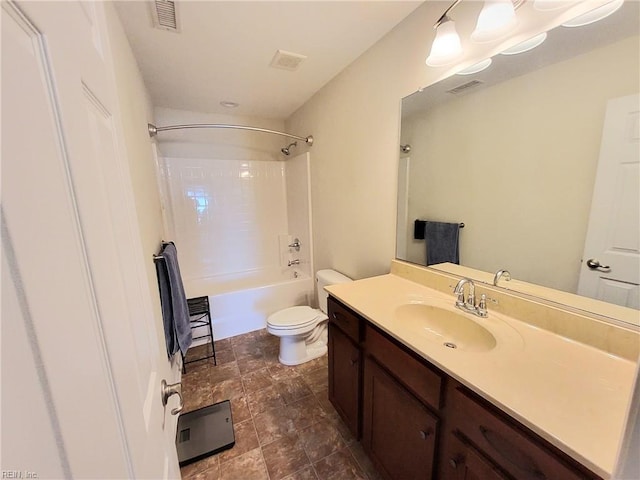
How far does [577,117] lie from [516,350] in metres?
0.87

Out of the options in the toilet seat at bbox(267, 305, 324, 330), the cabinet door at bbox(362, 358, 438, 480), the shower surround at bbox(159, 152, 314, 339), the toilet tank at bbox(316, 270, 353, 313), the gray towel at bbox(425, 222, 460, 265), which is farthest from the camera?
the shower surround at bbox(159, 152, 314, 339)

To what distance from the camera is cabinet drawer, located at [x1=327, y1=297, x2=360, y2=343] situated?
1.30 metres

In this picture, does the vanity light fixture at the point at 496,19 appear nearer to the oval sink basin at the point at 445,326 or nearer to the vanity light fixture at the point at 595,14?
the vanity light fixture at the point at 595,14

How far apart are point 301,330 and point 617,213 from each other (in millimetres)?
1855

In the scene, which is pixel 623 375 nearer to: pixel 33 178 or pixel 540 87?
pixel 540 87

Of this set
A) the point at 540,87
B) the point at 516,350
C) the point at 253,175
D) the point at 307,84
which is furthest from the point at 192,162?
the point at 516,350

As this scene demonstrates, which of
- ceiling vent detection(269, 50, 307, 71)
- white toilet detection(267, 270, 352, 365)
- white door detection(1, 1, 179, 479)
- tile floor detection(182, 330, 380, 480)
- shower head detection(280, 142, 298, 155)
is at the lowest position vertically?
tile floor detection(182, 330, 380, 480)

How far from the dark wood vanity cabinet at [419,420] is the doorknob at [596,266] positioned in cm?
68

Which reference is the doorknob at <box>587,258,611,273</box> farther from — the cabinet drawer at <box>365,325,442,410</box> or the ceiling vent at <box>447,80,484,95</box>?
the ceiling vent at <box>447,80,484,95</box>

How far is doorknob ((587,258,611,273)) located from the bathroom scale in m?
1.92

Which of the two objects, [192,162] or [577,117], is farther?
[192,162]

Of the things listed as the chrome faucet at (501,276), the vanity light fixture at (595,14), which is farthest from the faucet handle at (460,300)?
the vanity light fixture at (595,14)

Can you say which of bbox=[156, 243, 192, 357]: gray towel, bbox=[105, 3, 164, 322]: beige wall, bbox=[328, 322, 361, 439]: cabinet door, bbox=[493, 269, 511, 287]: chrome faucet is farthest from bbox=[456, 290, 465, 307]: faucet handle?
bbox=[156, 243, 192, 357]: gray towel

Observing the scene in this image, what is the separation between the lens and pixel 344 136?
6.88 ft
